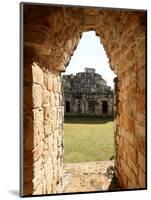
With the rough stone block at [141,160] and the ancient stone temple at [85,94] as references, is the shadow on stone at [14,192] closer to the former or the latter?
the ancient stone temple at [85,94]

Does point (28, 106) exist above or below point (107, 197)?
above

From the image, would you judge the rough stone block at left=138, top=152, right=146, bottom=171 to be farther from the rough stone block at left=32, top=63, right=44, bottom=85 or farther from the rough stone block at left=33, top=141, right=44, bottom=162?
the rough stone block at left=32, top=63, right=44, bottom=85

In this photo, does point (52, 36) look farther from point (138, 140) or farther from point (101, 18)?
point (138, 140)

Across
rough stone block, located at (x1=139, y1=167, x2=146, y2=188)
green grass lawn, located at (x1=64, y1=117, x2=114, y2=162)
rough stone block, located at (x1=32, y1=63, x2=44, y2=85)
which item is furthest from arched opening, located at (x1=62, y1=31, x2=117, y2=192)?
rough stone block, located at (x1=139, y1=167, x2=146, y2=188)

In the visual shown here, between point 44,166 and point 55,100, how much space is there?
17.7 inches

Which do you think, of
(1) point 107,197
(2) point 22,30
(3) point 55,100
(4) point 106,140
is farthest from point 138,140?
(2) point 22,30

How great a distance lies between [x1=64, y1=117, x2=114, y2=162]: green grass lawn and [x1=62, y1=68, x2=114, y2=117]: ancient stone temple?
52 mm

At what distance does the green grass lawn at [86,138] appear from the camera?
7.38 ft

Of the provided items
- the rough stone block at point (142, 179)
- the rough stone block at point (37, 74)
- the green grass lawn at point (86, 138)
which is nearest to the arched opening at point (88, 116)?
the green grass lawn at point (86, 138)

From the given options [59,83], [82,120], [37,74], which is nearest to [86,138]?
[82,120]

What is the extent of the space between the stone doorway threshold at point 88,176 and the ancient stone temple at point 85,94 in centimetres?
35

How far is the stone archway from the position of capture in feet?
7.02

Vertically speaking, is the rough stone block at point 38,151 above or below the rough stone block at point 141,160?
above

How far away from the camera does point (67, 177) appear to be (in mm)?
2346
